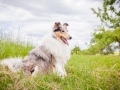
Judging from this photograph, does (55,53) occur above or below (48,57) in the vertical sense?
above

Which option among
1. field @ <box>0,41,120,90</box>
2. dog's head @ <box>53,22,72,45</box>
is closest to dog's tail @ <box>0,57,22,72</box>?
field @ <box>0,41,120,90</box>

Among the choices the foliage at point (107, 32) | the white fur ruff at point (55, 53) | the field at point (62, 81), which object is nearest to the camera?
the field at point (62, 81)

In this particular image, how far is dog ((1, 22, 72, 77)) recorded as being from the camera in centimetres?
677

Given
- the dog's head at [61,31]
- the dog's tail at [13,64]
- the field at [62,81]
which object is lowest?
the field at [62,81]

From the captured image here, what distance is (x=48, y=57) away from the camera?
6.96m

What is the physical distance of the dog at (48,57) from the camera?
677 centimetres

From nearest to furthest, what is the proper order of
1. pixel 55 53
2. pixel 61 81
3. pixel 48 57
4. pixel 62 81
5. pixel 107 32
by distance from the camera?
pixel 62 81 → pixel 61 81 → pixel 48 57 → pixel 55 53 → pixel 107 32

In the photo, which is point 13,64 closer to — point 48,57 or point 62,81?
point 48,57

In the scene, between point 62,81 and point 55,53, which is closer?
point 62,81

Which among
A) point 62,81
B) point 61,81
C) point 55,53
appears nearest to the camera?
point 62,81

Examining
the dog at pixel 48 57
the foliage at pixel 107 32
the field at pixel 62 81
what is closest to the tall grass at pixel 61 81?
the field at pixel 62 81

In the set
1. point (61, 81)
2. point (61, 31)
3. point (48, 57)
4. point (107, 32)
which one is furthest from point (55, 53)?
point (107, 32)

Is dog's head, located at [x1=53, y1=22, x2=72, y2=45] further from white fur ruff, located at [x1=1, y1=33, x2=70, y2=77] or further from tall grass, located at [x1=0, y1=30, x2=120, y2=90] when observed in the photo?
tall grass, located at [x1=0, y1=30, x2=120, y2=90]

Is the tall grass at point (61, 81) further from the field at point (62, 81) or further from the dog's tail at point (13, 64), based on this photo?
the dog's tail at point (13, 64)
